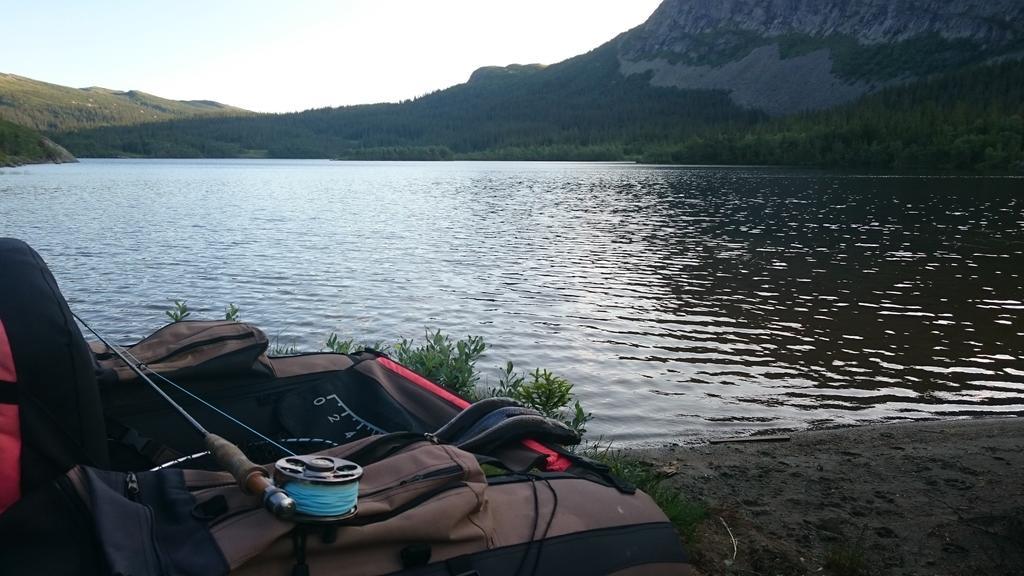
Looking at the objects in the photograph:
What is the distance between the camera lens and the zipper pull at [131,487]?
288 cm

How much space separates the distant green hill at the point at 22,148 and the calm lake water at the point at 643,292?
66.5m

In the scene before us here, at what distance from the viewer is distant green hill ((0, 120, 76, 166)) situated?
92.3m

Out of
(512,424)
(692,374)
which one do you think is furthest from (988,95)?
(512,424)

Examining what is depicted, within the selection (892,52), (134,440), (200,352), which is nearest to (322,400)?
(200,352)

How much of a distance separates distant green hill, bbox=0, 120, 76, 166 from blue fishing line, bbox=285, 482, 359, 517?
9907cm

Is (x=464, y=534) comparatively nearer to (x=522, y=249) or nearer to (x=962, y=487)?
(x=962, y=487)

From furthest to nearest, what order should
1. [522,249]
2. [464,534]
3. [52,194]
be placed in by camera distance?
[52,194], [522,249], [464,534]

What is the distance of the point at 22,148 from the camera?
98.9 m

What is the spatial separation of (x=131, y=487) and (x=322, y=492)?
845 millimetres

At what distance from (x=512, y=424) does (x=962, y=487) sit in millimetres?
4012

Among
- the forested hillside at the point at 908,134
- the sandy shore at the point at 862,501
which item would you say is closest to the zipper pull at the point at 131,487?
the sandy shore at the point at 862,501

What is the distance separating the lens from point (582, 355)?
11.8 meters

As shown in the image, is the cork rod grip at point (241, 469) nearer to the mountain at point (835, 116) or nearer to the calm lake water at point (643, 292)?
the calm lake water at point (643, 292)

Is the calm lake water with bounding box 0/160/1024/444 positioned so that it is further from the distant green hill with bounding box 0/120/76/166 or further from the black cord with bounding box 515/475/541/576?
the distant green hill with bounding box 0/120/76/166
